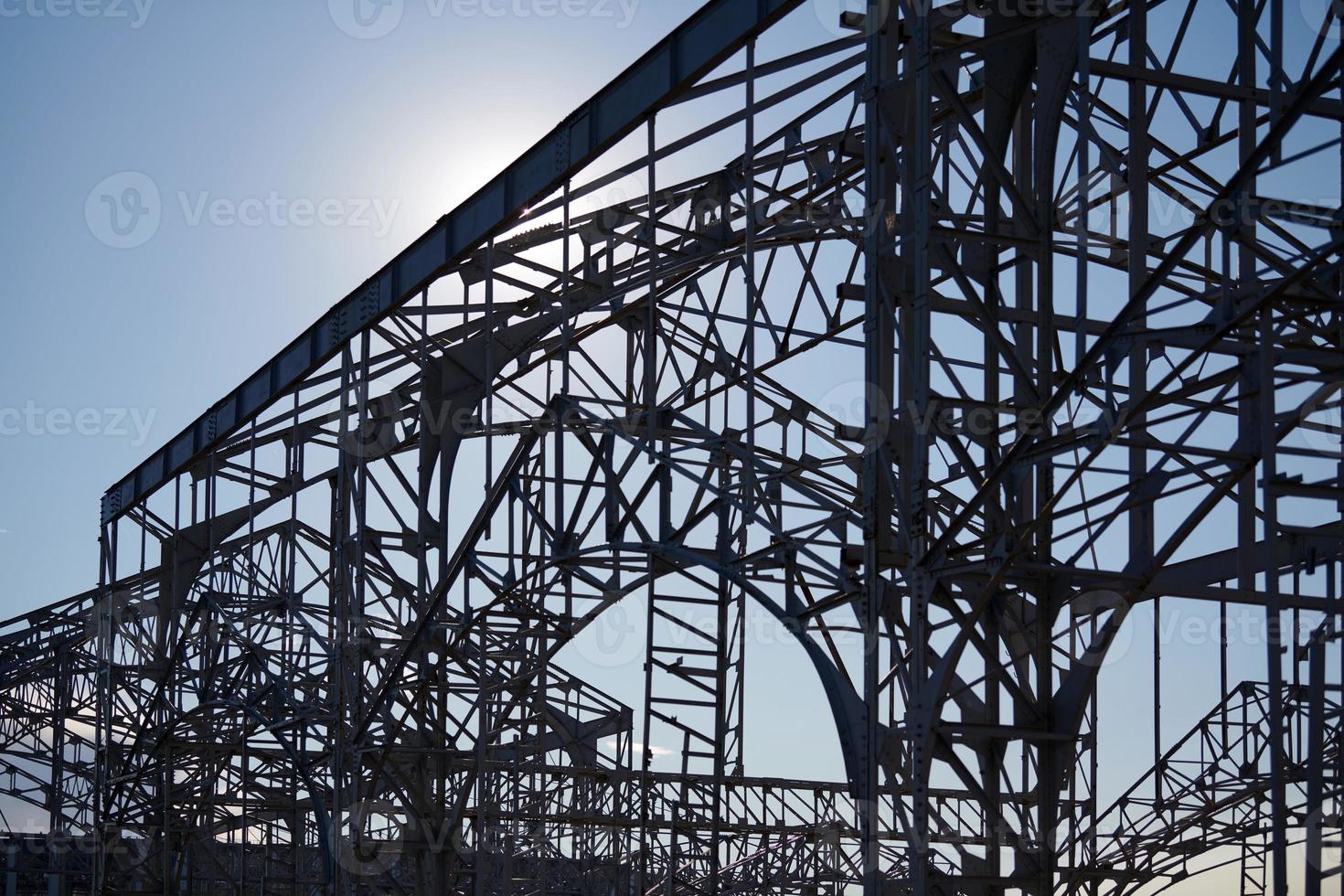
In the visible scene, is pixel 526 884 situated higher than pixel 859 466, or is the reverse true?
pixel 859 466

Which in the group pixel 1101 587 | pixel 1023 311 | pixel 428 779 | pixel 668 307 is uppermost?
pixel 668 307

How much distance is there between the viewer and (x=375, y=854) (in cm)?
2722

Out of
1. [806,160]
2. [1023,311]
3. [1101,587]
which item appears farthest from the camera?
[806,160]

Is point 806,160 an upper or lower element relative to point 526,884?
upper

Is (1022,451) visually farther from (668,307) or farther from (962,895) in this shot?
(668,307)

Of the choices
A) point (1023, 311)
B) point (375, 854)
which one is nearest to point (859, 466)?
point (1023, 311)

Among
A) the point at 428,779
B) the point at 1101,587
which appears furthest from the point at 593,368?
the point at 1101,587

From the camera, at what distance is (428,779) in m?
27.1

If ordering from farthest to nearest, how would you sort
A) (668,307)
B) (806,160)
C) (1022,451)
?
(668,307) → (806,160) → (1022,451)

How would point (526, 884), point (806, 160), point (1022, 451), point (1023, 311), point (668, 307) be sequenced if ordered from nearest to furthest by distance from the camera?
point (1022, 451), point (1023, 311), point (806, 160), point (668, 307), point (526, 884)

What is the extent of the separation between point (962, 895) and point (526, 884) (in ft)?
73.7

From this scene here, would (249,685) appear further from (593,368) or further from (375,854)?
(593,368)

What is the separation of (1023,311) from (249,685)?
2128 centimetres

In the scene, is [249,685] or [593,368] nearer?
[593,368]
